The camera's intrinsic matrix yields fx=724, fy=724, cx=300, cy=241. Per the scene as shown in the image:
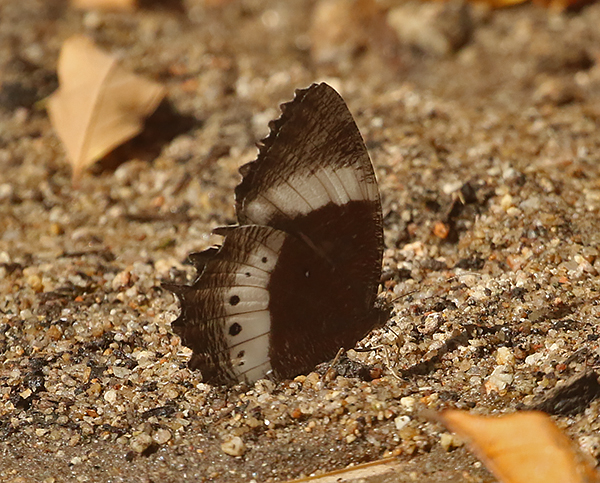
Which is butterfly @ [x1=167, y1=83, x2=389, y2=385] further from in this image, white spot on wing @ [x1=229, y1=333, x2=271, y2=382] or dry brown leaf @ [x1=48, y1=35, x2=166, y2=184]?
dry brown leaf @ [x1=48, y1=35, x2=166, y2=184]

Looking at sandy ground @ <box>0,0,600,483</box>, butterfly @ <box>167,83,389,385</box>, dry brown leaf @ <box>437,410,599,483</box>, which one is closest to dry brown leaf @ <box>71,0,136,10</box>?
sandy ground @ <box>0,0,600,483</box>

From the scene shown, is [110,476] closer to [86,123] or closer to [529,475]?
[529,475]

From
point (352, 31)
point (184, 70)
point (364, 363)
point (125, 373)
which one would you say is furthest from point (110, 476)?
point (352, 31)

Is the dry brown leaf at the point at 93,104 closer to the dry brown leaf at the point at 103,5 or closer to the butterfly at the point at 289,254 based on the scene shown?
the dry brown leaf at the point at 103,5

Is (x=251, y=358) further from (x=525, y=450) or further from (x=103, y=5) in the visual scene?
(x=103, y=5)

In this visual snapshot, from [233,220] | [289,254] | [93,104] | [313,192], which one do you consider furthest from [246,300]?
[93,104]
